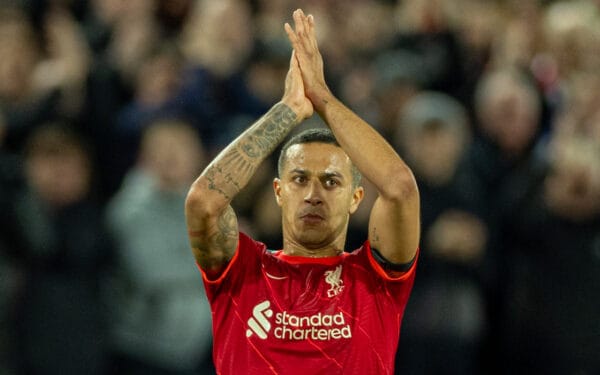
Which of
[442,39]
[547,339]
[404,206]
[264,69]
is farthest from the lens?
[442,39]

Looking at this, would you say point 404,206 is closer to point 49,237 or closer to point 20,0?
point 49,237

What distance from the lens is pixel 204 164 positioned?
8289 mm

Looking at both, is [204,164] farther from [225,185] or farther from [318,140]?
[225,185]

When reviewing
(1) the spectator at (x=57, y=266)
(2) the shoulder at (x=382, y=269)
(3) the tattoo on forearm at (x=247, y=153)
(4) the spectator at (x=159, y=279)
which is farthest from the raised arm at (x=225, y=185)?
(4) the spectator at (x=159, y=279)

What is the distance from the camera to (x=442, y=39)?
9727 mm

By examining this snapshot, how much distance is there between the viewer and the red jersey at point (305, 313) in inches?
207

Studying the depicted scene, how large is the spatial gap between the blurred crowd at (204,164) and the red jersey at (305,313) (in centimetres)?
233

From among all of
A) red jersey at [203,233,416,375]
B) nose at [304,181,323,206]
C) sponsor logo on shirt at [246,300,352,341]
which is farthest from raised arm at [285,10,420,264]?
sponsor logo on shirt at [246,300,352,341]

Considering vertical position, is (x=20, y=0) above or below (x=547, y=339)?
above

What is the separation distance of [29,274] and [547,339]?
3413mm

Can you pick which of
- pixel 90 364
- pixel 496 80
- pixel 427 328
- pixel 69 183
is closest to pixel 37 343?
pixel 90 364

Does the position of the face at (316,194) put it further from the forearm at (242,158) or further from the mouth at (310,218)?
the forearm at (242,158)

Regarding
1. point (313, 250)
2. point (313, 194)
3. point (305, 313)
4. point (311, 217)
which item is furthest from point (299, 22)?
point (305, 313)

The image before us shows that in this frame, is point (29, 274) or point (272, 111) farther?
point (29, 274)
